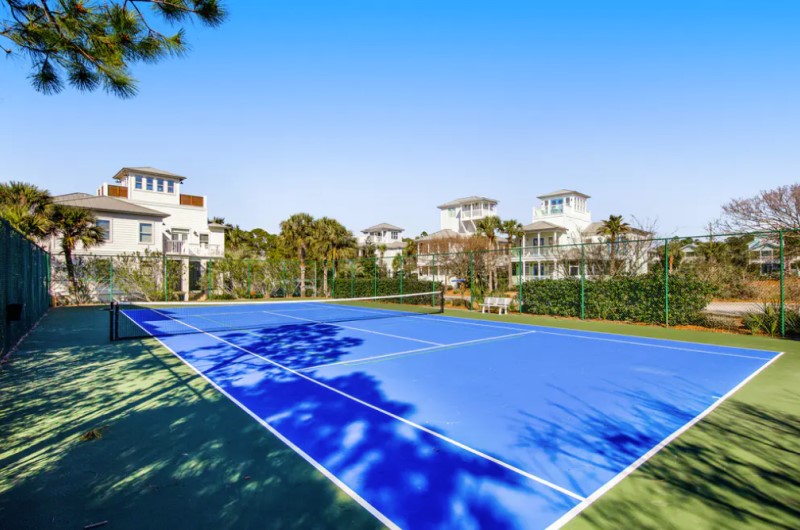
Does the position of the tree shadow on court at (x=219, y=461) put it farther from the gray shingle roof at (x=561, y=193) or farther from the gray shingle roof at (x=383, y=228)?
the gray shingle roof at (x=383, y=228)

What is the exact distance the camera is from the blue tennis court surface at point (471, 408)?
372cm

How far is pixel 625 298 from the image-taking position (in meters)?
16.0

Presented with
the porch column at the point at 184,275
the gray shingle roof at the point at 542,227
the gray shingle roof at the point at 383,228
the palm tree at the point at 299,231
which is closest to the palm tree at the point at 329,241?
the palm tree at the point at 299,231

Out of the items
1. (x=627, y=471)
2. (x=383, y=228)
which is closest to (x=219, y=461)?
(x=627, y=471)

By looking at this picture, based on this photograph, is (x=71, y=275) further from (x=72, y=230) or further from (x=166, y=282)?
(x=166, y=282)

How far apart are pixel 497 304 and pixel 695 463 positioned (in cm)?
1523

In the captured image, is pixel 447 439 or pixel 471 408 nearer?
pixel 447 439

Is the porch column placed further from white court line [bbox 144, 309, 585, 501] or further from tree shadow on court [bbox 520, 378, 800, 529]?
tree shadow on court [bbox 520, 378, 800, 529]

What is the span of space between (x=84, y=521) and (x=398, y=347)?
26.0 feet

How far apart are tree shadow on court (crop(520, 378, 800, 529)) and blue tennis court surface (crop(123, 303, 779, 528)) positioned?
5cm

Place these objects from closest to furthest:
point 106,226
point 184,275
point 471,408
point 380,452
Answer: point 380,452
point 471,408
point 106,226
point 184,275

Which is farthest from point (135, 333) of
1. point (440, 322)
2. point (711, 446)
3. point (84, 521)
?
point (711, 446)

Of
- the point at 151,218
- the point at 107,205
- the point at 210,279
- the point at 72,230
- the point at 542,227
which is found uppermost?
the point at 542,227

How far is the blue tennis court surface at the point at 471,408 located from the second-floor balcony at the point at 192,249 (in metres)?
23.1
